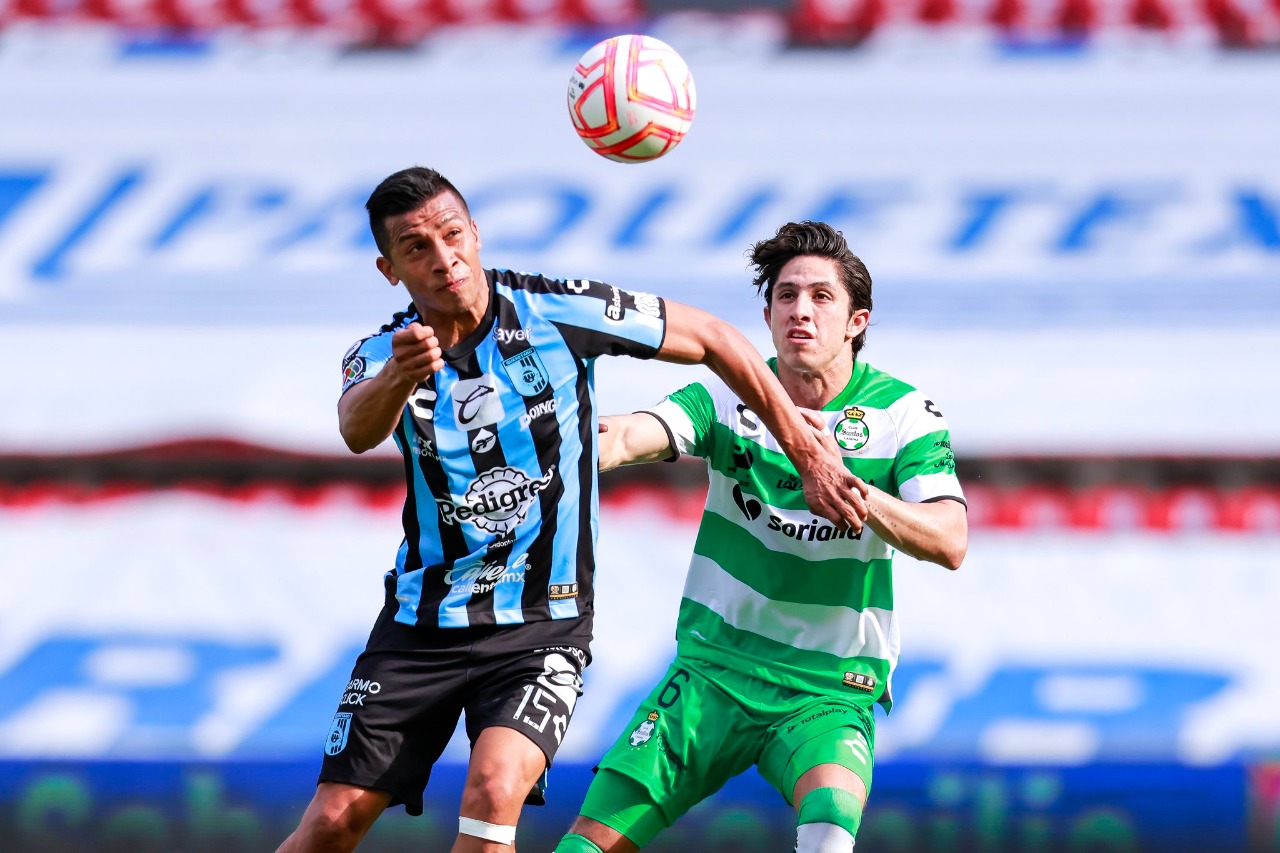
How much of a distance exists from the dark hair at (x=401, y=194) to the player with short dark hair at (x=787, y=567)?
2.97 ft

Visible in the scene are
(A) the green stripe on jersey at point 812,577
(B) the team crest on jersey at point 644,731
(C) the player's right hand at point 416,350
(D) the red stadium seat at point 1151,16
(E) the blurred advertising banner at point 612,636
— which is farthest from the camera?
(D) the red stadium seat at point 1151,16

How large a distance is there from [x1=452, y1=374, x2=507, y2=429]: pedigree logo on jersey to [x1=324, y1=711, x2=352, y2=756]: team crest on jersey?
2.79 feet

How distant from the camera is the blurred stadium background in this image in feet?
25.5

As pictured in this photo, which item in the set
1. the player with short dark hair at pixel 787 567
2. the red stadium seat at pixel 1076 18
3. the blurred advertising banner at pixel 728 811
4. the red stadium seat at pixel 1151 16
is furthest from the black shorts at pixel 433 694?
the red stadium seat at pixel 1151 16

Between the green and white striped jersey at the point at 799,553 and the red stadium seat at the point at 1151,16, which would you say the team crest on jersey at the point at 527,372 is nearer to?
the green and white striped jersey at the point at 799,553

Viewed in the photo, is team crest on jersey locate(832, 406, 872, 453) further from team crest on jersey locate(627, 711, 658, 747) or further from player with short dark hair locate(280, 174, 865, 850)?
team crest on jersey locate(627, 711, 658, 747)

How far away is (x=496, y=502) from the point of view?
427cm

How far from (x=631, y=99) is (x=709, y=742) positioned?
197cm

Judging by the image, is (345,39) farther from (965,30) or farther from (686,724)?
(686,724)

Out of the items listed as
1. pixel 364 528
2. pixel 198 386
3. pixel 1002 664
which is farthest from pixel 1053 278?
pixel 198 386

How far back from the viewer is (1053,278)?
832cm

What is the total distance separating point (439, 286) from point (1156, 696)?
4999mm

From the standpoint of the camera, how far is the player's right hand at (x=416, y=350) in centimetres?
379

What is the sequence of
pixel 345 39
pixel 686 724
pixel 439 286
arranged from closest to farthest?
1. pixel 439 286
2. pixel 686 724
3. pixel 345 39
